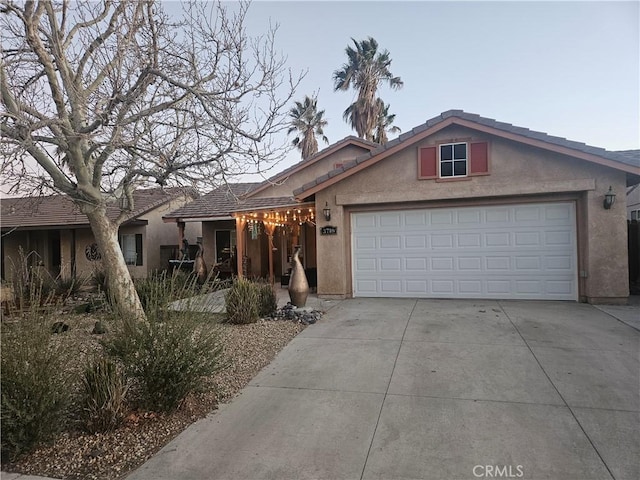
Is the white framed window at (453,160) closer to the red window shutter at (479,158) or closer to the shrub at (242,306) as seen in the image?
the red window shutter at (479,158)

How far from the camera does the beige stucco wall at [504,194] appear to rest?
846 centimetres

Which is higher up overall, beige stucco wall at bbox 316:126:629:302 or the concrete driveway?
beige stucco wall at bbox 316:126:629:302

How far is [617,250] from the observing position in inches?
331

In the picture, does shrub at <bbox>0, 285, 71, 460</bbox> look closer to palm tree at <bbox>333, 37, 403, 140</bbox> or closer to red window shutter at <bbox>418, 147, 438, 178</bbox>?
red window shutter at <bbox>418, 147, 438, 178</bbox>

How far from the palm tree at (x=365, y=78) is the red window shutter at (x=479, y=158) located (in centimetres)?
1420

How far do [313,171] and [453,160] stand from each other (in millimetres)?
7764

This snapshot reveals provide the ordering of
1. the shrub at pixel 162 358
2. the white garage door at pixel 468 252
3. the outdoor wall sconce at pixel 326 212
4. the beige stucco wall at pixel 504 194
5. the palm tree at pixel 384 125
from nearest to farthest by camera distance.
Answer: the shrub at pixel 162 358 → the beige stucco wall at pixel 504 194 → the white garage door at pixel 468 252 → the outdoor wall sconce at pixel 326 212 → the palm tree at pixel 384 125

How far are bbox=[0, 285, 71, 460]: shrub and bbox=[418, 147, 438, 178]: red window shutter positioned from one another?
8374 millimetres

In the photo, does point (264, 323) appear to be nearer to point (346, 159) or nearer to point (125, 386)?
point (125, 386)

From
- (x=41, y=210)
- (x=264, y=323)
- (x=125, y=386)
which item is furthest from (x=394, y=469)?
(x=41, y=210)

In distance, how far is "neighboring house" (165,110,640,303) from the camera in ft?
27.9

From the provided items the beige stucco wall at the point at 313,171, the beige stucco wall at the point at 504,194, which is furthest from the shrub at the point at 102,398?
the beige stucco wall at the point at 313,171

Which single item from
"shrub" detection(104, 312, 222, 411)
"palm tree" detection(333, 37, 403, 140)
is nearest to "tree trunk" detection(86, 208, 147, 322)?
"shrub" detection(104, 312, 222, 411)

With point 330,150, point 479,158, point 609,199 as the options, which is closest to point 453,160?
point 479,158
